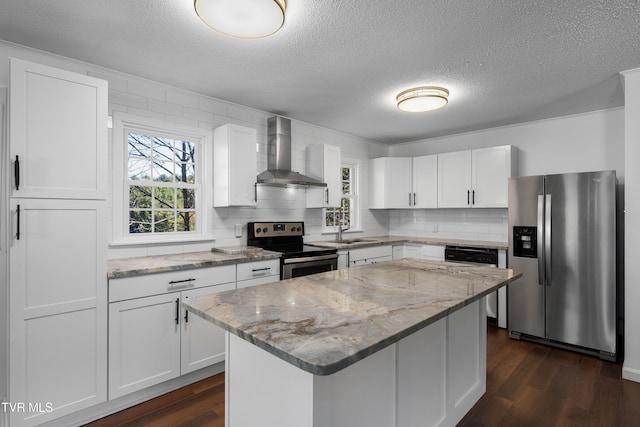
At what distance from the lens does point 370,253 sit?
4.29 metres

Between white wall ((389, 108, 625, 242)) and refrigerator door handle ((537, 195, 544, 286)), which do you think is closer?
refrigerator door handle ((537, 195, 544, 286))

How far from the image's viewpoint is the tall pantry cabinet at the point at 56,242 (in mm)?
1870

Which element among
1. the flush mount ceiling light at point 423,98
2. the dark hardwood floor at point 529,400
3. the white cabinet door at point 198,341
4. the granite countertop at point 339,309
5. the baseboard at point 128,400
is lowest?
the dark hardwood floor at point 529,400

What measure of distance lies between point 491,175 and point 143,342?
4129 mm

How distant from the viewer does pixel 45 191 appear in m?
1.96

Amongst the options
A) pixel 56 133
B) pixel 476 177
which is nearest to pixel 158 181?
pixel 56 133

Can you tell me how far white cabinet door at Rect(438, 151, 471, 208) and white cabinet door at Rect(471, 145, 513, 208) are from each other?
0.25 ft

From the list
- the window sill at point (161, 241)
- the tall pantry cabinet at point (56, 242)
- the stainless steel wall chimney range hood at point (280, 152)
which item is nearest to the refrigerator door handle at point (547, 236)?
the stainless steel wall chimney range hood at point (280, 152)

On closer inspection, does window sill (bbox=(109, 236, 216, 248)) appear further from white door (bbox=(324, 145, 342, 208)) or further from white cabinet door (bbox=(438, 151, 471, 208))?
white cabinet door (bbox=(438, 151, 471, 208))

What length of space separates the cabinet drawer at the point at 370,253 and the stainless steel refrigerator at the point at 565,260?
150cm

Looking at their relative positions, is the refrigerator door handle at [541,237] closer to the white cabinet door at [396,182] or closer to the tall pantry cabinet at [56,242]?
the white cabinet door at [396,182]

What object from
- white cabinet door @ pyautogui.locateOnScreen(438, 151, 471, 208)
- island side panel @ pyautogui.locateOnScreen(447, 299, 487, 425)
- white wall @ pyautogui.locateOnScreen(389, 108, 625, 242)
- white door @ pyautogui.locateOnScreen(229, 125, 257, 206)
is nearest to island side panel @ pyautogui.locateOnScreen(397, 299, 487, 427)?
island side panel @ pyautogui.locateOnScreen(447, 299, 487, 425)

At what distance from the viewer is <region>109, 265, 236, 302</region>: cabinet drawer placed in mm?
2219

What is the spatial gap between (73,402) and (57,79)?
1.97m
